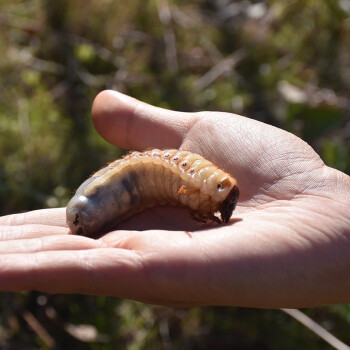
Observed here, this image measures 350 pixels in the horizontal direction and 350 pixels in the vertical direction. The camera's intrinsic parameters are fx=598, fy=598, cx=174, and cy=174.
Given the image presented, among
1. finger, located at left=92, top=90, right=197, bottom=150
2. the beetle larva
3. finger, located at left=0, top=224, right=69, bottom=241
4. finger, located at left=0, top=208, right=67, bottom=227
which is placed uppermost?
finger, located at left=92, top=90, right=197, bottom=150

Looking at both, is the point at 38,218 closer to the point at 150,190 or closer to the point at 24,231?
the point at 24,231

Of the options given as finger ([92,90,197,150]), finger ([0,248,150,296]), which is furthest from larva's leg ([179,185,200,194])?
finger ([0,248,150,296])

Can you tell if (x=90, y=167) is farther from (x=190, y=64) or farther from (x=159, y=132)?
(x=190, y=64)

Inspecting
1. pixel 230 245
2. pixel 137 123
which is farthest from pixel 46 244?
pixel 137 123

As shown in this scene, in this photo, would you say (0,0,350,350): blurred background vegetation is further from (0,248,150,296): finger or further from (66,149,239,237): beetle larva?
(0,248,150,296): finger

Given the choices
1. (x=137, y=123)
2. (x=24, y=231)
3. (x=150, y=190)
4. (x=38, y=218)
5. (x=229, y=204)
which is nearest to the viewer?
(x=24, y=231)

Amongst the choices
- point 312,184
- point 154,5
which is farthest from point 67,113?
point 312,184

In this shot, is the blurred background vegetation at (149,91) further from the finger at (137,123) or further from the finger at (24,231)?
the finger at (24,231)
